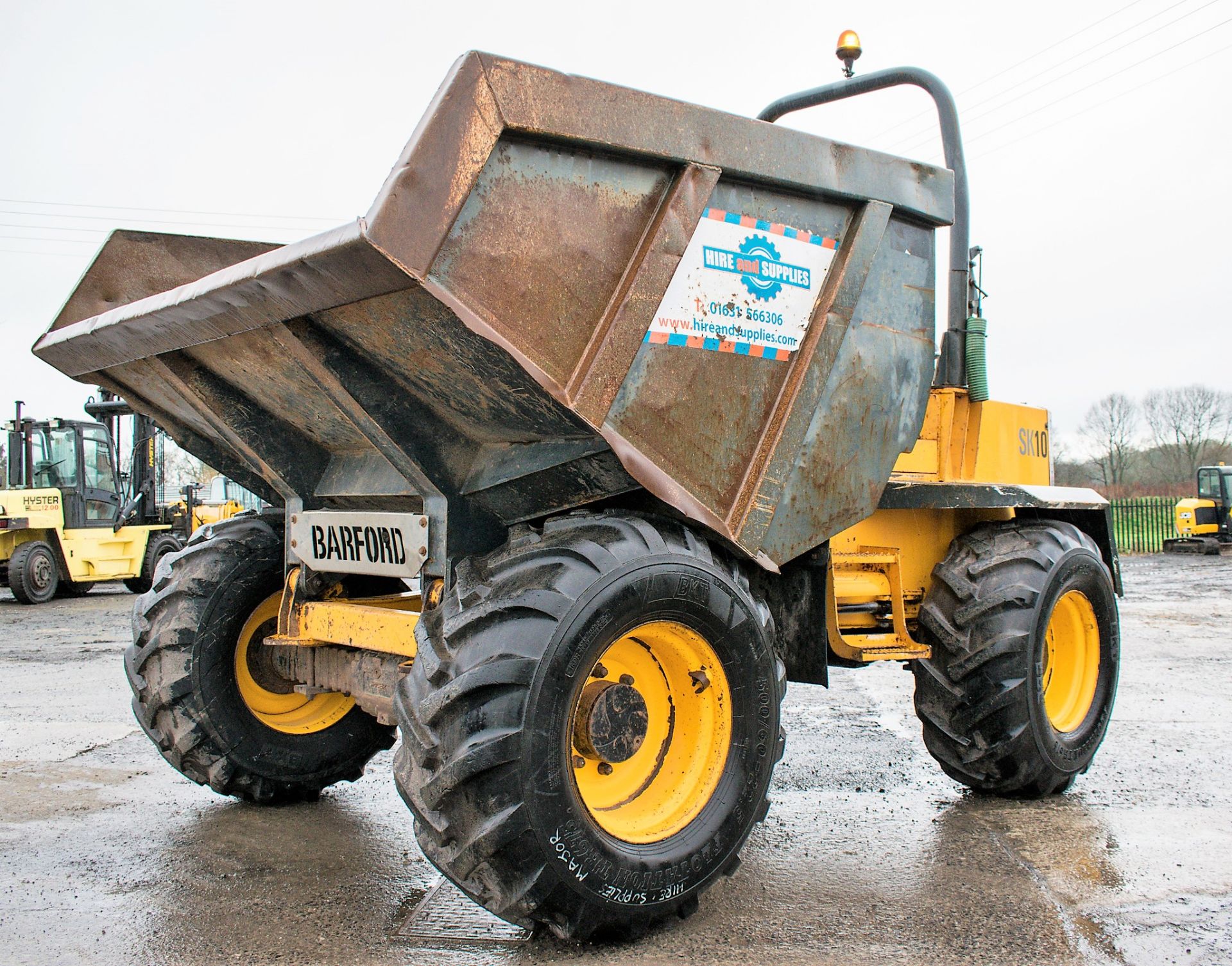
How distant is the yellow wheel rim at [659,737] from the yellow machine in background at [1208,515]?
2545 cm

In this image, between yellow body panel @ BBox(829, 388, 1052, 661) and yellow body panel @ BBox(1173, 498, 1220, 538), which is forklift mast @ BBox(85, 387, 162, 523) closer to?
yellow body panel @ BBox(829, 388, 1052, 661)

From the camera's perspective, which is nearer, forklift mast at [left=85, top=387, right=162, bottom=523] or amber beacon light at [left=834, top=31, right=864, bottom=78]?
amber beacon light at [left=834, top=31, right=864, bottom=78]

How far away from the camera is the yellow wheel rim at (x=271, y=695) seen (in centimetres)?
459

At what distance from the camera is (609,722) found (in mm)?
3244

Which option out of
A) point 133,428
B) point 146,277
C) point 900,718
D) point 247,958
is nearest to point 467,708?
point 247,958

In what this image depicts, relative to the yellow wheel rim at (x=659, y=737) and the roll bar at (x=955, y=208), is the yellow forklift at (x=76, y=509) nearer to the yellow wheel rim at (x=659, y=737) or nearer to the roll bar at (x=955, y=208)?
the roll bar at (x=955, y=208)

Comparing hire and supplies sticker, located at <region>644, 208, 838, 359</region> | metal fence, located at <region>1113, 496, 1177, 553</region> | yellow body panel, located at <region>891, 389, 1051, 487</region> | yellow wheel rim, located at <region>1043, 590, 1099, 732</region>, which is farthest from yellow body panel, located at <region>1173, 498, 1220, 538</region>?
hire and supplies sticker, located at <region>644, 208, 838, 359</region>

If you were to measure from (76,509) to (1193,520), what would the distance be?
2375 cm

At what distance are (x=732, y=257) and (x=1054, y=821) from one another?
2.81 meters

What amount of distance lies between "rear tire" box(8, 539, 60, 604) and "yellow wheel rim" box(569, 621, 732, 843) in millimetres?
15195

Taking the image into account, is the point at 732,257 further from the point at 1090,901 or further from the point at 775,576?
the point at 1090,901

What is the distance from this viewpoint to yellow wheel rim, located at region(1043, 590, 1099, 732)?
5223mm

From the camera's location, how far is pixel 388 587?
4.75 metres

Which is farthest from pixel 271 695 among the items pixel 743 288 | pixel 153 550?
pixel 153 550
